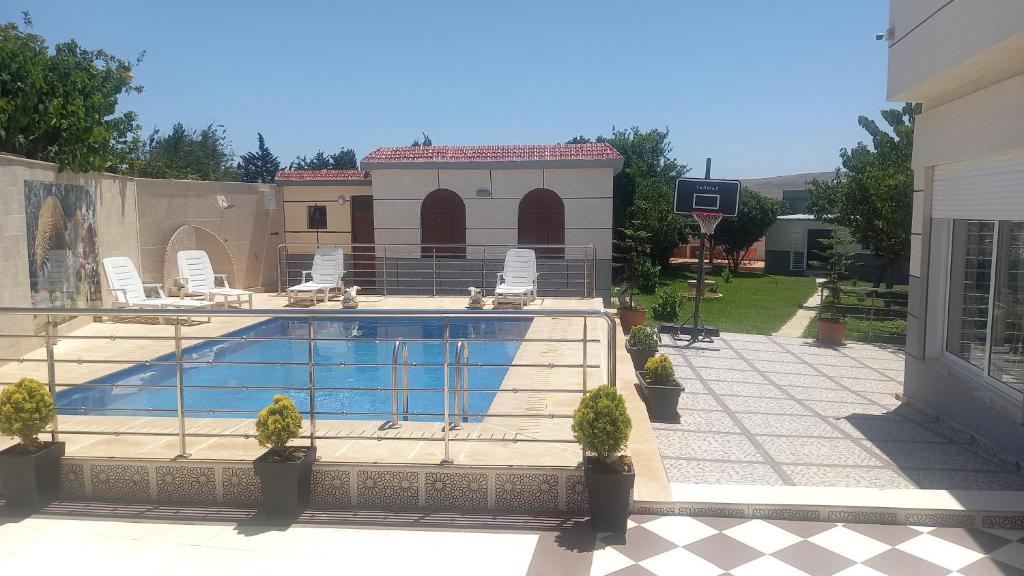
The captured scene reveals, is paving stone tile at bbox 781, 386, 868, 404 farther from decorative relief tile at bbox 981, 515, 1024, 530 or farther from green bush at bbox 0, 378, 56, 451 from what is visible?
green bush at bbox 0, 378, 56, 451

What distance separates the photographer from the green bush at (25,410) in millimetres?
3918

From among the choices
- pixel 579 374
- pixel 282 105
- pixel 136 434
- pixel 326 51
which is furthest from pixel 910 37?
pixel 282 105

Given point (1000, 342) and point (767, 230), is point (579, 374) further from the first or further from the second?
point (767, 230)

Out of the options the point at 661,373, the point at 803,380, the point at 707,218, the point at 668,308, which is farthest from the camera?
the point at 668,308

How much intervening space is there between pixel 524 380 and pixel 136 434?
362cm

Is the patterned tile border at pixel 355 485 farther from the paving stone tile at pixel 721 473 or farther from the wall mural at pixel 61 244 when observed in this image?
the wall mural at pixel 61 244

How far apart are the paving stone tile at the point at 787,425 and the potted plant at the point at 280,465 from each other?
12.6ft

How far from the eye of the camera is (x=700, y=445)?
5.53m

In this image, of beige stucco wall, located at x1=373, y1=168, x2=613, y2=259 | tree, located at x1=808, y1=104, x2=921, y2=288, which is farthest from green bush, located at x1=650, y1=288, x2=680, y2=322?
tree, located at x1=808, y1=104, x2=921, y2=288

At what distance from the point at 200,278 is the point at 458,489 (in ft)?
32.2

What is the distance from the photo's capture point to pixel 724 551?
355 cm

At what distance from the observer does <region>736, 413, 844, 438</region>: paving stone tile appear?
589cm

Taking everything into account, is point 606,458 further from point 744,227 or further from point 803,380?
Answer: point 744,227

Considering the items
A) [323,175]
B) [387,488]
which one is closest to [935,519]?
[387,488]
